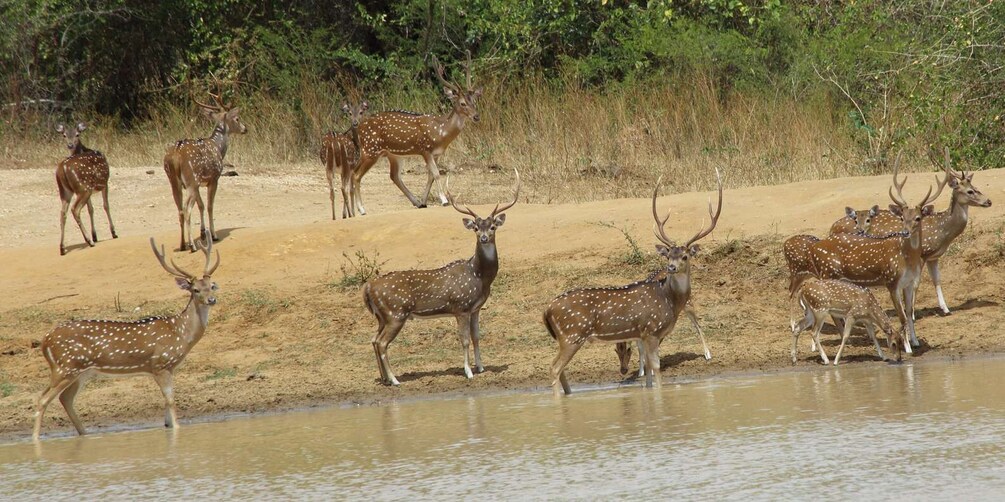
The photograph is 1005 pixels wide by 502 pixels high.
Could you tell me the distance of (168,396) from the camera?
11414 millimetres

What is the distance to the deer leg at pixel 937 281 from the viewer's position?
13914 mm

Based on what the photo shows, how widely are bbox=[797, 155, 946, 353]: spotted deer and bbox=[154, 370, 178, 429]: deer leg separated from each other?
19.9 ft

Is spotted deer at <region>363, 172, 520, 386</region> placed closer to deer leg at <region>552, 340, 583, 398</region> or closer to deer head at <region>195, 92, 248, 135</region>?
deer leg at <region>552, 340, 583, 398</region>

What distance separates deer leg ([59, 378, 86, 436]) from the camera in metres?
11.4

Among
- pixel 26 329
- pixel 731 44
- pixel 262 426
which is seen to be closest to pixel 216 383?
pixel 262 426

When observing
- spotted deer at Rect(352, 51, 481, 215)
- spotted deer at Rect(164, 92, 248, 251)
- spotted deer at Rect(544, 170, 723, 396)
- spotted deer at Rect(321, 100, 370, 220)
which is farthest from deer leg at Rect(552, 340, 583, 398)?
spotted deer at Rect(321, 100, 370, 220)

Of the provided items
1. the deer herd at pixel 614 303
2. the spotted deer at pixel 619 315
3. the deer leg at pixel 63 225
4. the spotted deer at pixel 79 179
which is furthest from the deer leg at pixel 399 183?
the spotted deer at pixel 619 315

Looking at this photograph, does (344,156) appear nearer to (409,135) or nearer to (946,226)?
(409,135)

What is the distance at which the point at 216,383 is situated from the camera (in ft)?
42.4

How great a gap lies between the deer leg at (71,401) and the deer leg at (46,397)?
87mm

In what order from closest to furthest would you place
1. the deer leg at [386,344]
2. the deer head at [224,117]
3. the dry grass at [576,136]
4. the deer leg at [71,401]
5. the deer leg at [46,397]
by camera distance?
the deer leg at [46,397]
the deer leg at [71,401]
the deer leg at [386,344]
the deer head at [224,117]
the dry grass at [576,136]

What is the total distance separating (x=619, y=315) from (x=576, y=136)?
11.0 meters

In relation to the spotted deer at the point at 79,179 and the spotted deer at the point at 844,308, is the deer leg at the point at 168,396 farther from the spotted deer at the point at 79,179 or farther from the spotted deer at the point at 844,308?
the spotted deer at the point at 79,179

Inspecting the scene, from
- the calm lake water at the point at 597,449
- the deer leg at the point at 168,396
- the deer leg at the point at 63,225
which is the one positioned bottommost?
the calm lake water at the point at 597,449
